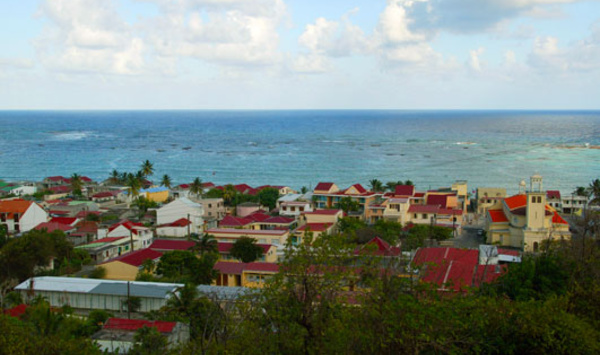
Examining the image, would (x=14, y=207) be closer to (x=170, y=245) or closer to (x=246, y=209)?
(x=170, y=245)

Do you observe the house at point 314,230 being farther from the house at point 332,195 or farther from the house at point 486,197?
the house at point 486,197

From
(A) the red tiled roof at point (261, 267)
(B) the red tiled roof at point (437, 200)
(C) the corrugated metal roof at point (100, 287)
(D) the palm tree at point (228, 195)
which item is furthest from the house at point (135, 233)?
(B) the red tiled roof at point (437, 200)

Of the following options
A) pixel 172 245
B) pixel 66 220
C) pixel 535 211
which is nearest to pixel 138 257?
pixel 172 245

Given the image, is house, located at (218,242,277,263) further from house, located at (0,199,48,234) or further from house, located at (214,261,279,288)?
house, located at (0,199,48,234)

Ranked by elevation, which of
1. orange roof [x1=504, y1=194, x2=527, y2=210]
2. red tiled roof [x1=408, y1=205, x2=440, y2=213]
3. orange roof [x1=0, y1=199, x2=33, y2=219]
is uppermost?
orange roof [x1=504, y1=194, x2=527, y2=210]

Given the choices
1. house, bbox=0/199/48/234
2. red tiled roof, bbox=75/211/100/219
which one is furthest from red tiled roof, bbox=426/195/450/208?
house, bbox=0/199/48/234
